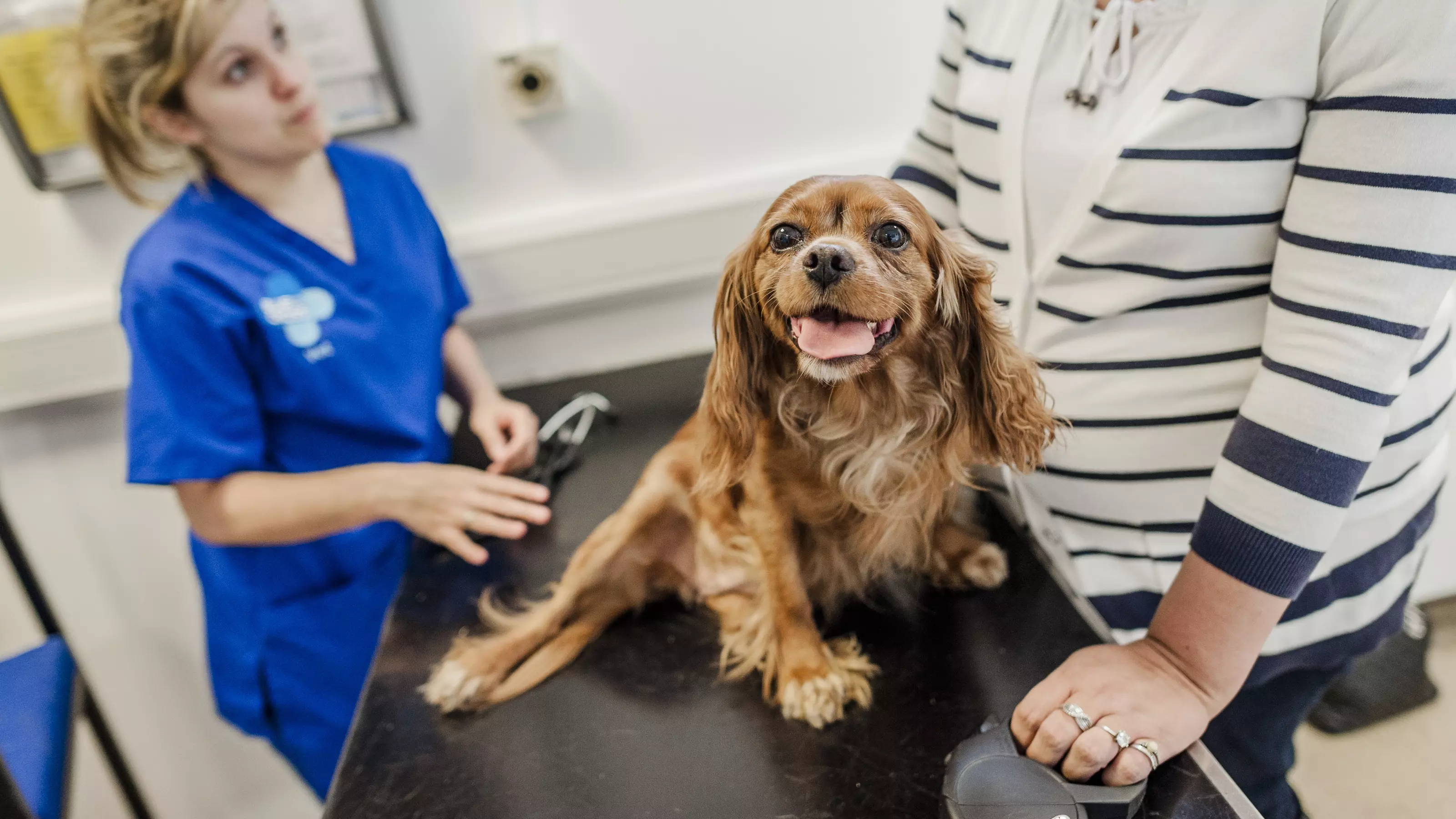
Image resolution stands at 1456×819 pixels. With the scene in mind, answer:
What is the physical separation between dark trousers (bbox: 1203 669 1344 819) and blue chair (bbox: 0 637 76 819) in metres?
1.31

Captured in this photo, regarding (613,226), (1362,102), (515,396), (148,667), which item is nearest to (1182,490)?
(1362,102)

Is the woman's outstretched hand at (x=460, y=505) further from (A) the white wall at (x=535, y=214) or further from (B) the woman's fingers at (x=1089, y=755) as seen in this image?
(B) the woman's fingers at (x=1089, y=755)

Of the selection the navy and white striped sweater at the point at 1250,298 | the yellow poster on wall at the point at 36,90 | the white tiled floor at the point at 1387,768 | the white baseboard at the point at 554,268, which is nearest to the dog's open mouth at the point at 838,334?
the navy and white striped sweater at the point at 1250,298

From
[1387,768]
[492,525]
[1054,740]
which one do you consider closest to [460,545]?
[492,525]

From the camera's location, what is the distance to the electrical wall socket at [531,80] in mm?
1334

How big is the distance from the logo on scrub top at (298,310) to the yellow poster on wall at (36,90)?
16.9 inches

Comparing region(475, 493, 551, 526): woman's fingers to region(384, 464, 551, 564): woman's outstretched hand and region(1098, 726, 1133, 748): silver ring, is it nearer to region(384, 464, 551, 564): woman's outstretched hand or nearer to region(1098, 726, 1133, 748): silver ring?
region(384, 464, 551, 564): woman's outstretched hand

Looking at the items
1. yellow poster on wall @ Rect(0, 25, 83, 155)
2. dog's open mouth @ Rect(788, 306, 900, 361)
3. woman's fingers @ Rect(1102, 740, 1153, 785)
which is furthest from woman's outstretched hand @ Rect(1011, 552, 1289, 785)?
yellow poster on wall @ Rect(0, 25, 83, 155)

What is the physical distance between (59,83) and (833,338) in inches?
46.8

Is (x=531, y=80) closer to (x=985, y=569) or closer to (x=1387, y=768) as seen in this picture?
(x=985, y=569)

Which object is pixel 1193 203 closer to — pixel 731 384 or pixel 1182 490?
pixel 1182 490

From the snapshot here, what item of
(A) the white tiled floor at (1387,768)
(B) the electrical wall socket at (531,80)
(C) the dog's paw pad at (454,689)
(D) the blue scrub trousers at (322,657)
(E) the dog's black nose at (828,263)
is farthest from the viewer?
(A) the white tiled floor at (1387,768)

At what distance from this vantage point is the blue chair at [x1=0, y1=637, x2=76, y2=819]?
0.97 meters

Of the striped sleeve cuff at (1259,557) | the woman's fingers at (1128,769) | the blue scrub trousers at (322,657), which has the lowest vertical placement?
the blue scrub trousers at (322,657)
